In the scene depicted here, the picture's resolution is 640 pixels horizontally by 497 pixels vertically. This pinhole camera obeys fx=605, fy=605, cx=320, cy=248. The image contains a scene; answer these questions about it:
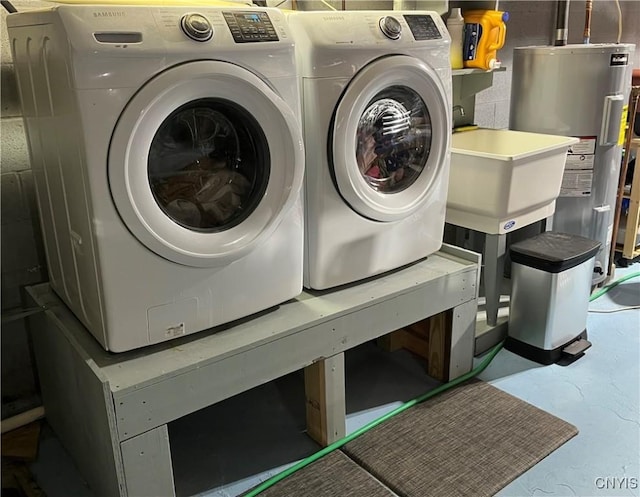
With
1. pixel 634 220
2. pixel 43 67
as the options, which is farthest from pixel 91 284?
pixel 634 220

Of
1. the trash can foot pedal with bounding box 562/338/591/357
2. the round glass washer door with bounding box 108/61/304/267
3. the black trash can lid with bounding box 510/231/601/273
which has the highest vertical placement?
the round glass washer door with bounding box 108/61/304/267

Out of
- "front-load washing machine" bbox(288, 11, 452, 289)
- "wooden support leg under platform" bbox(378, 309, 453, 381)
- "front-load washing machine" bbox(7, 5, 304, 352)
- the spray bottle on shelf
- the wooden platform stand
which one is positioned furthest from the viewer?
the spray bottle on shelf

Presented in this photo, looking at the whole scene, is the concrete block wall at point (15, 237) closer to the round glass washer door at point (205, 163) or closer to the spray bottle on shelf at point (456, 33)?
the round glass washer door at point (205, 163)

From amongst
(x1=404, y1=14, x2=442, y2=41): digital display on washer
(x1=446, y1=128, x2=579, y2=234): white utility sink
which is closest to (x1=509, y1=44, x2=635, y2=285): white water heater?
(x1=446, y1=128, x2=579, y2=234): white utility sink

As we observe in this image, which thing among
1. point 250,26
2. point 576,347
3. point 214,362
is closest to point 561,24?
point 576,347

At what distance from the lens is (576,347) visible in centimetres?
272

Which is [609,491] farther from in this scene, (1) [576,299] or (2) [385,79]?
(2) [385,79]

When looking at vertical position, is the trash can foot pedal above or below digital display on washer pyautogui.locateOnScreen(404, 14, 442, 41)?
below

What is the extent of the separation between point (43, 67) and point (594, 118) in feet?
8.33

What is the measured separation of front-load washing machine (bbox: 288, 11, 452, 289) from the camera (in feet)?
6.54

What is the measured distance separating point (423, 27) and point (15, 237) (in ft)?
5.55

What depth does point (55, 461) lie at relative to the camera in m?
2.15

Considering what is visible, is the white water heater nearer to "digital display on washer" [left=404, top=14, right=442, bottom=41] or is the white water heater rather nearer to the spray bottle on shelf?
the spray bottle on shelf

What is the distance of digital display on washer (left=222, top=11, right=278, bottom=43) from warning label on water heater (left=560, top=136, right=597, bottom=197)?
6.36 ft
